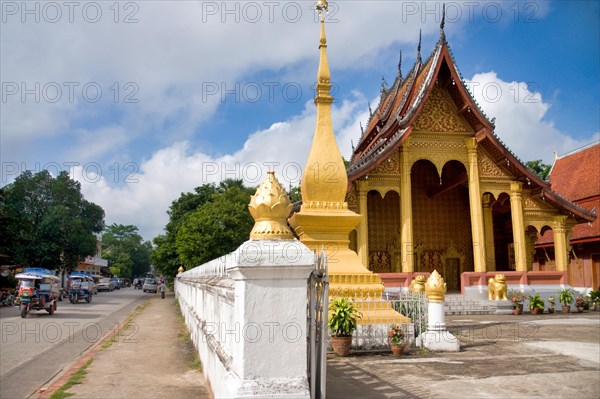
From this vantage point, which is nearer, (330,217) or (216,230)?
(330,217)

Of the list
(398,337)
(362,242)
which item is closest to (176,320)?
(362,242)

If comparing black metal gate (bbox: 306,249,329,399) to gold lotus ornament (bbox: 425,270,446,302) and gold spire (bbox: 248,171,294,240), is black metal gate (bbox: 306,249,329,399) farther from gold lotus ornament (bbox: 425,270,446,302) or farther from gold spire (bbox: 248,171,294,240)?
gold lotus ornament (bbox: 425,270,446,302)

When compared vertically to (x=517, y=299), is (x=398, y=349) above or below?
below

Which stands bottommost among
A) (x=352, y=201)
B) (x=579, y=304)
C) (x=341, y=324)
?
(x=579, y=304)

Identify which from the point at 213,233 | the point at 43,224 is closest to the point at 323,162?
the point at 213,233

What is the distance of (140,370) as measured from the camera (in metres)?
7.61

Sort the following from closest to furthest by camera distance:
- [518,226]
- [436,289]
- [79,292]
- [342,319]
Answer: [342,319] → [436,289] → [518,226] → [79,292]

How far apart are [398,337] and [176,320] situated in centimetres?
993

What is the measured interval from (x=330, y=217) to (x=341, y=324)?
2.67 metres

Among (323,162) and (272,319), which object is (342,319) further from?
(272,319)

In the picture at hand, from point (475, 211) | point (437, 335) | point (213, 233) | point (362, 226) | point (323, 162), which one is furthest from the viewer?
point (213, 233)

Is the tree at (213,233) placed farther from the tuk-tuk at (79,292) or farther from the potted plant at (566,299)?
the potted plant at (566,299)

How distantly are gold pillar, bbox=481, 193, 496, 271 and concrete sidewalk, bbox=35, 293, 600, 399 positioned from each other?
9064mm

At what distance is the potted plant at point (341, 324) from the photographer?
7.91 metres
